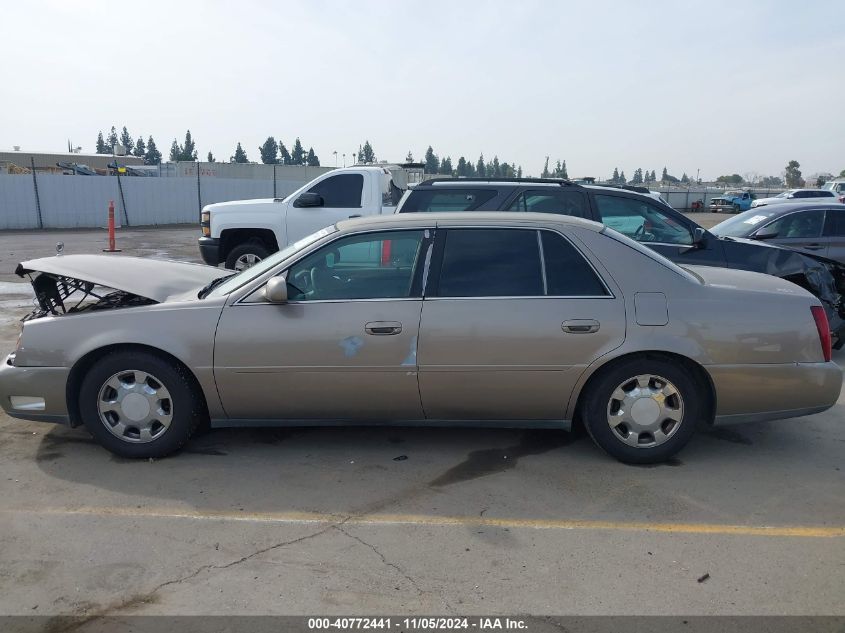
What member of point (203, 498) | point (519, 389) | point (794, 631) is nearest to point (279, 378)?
point (203, 498)

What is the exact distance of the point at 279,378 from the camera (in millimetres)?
4426

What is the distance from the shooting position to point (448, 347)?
4.35 metres

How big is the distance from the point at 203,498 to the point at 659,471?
276 centimetres

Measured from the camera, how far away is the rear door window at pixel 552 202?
764 centimetres

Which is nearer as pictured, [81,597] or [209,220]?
[81,597]

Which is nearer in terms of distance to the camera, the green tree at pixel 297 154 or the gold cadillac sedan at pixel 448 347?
the gold cadillac sedan at pixel 448 347

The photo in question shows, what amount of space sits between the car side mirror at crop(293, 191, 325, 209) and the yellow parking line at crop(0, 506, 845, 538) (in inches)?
295

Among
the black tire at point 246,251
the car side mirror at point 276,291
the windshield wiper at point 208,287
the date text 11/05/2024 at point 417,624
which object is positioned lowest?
the date text 11/05/2024 at point 417,624

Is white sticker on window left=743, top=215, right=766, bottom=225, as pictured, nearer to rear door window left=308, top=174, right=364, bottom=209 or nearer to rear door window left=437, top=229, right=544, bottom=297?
rear door window left=308, top=174, right=364, bottom=209

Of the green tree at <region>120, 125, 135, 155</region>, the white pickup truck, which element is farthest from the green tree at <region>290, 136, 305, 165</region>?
the white pickup truck

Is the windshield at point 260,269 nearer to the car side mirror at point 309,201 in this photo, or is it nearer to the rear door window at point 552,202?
the rear door window at point 552,202

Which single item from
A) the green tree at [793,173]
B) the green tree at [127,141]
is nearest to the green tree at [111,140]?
the green tree at [127,141]

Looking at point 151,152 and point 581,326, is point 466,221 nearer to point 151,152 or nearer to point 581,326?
point 581,326

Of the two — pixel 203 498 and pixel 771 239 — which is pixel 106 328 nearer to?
pixel 203 498
